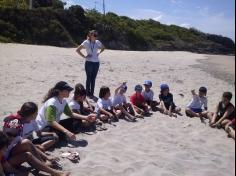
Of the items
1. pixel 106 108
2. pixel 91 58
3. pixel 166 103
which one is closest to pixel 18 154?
pixel 106 108

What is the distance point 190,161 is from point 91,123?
2.16 metres

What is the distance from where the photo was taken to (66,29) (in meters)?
30.7

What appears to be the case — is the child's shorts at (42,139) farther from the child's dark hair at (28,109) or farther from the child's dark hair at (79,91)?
the child's dark hair at (79,91)

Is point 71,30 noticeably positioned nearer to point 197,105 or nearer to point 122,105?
point 197,105

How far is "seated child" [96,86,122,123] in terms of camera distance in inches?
278

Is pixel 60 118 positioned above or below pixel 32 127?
below

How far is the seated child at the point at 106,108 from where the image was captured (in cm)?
707

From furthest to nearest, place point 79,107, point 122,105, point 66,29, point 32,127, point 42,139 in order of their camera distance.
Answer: point 66,29, point 122,105, point 79,107, point 42,139, point 32,127

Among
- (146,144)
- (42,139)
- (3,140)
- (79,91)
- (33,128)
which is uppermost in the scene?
(79,91)

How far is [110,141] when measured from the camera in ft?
19.0

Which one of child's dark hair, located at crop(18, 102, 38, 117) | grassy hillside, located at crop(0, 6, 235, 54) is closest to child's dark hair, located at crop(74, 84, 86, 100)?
child's dark hair, located at crop(18, 102, 38, 117)

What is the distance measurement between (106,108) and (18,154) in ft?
10.6

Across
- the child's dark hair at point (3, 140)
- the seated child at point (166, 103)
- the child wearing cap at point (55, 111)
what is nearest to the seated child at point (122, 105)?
the seated child at point (166, 103)

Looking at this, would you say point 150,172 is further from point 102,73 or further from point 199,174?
point 102,73
